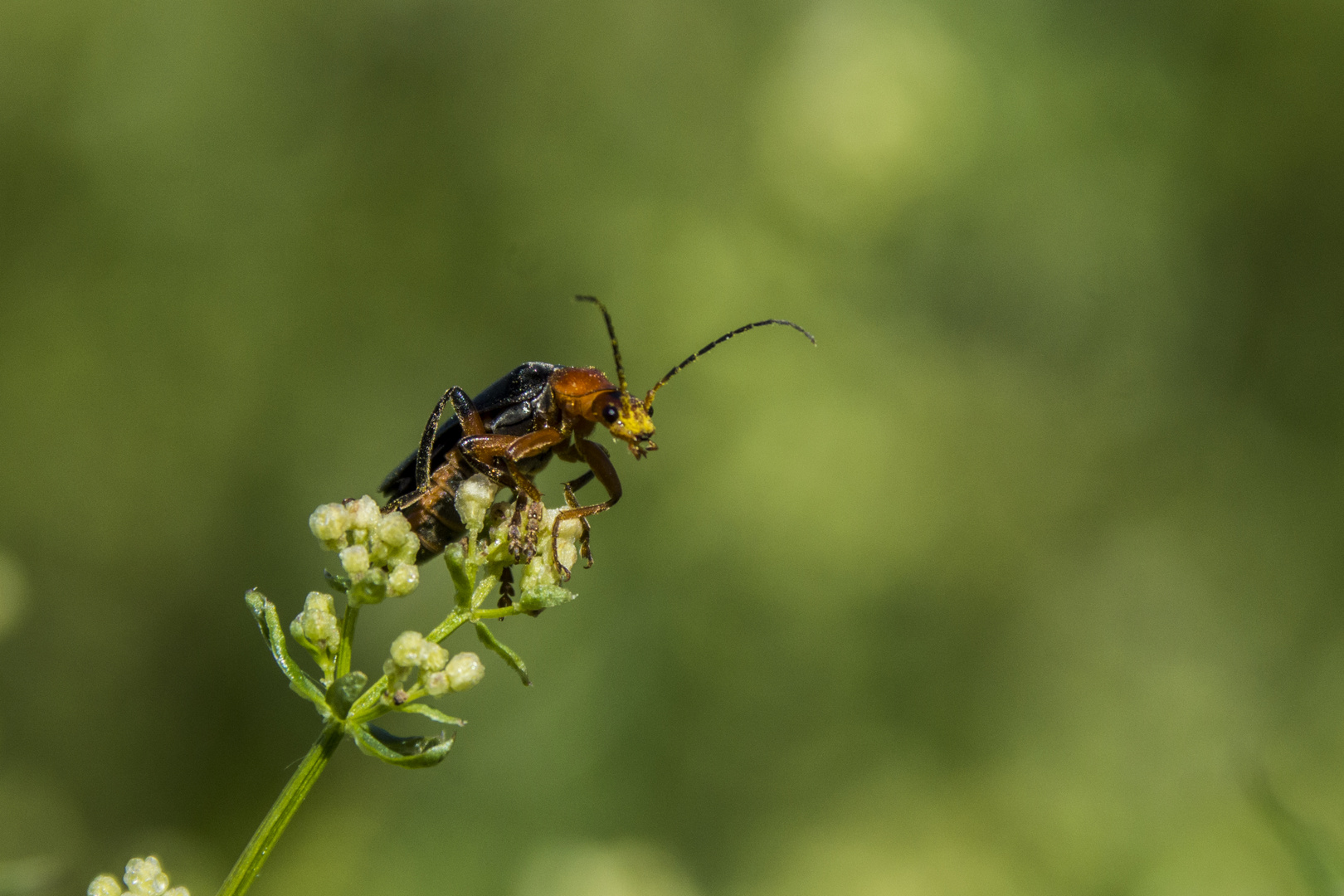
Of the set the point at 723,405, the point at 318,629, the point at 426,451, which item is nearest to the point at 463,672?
the point at 318,629

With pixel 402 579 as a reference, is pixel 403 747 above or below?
below

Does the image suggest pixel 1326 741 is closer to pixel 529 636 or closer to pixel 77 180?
pixel 529 636

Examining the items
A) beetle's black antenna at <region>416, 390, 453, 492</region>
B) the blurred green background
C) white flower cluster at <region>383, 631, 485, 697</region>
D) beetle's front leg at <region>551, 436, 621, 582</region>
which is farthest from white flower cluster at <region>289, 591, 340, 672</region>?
the blurred green background

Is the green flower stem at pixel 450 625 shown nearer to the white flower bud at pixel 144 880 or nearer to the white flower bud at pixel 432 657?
the white flower bud at pixel 432 657

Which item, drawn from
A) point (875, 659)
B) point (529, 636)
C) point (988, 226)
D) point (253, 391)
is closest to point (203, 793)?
point (529, 636)

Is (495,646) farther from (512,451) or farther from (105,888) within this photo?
(512,451)

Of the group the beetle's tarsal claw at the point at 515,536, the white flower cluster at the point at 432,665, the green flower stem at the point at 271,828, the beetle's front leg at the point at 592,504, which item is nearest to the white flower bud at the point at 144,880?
the green flower stem at the point at 271,828
